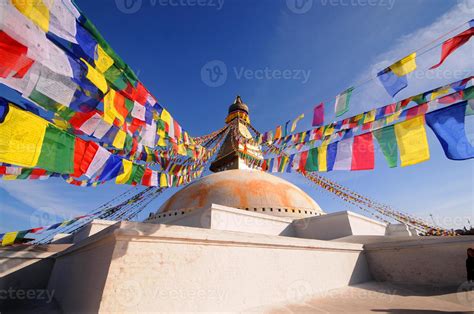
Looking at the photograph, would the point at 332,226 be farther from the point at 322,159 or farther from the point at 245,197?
the point at 322,159

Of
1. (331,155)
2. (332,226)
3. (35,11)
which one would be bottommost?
(332,226)

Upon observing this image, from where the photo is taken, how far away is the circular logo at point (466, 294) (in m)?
4.90

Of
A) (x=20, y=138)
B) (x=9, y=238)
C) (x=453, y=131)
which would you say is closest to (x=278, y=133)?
(x=453, y=131)

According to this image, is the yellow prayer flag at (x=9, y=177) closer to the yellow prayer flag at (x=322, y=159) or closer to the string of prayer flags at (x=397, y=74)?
the yellow prayer flag at (x=322, y=159)

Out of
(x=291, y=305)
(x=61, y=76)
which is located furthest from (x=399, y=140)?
(x=61, y=76)

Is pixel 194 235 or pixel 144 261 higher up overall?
pixel 194 235

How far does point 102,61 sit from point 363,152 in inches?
255

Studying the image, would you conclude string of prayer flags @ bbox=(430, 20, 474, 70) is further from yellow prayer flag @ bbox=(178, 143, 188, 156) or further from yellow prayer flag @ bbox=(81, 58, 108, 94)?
yellow prayer flag @ bbox=(178, 143, 188, 156)

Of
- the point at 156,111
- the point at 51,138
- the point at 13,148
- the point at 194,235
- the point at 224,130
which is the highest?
the point at 224,130

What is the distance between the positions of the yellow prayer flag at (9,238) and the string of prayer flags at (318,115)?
36.2ft

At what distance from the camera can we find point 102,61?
4418 mm

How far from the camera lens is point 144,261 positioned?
3.59 meters

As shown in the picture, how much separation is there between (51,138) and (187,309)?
4016 millimetres

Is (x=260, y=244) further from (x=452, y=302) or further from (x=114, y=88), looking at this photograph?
(x=114, y=88)
